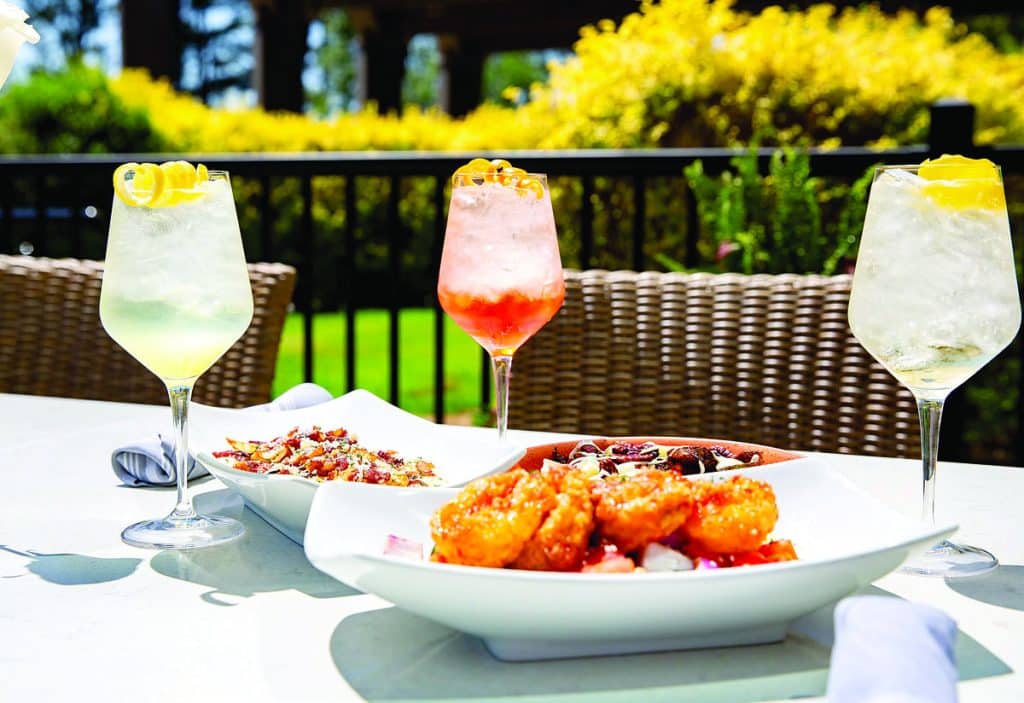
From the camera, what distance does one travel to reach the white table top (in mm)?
773

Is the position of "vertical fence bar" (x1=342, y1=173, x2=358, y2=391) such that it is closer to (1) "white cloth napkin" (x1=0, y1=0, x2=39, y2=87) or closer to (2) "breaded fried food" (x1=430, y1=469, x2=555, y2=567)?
(1) "white cloth napkin" (x1=0, y1=0, x2=39, y2=87)

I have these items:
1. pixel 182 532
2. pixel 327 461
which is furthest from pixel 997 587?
pixel 182 532

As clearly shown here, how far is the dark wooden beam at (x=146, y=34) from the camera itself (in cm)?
958

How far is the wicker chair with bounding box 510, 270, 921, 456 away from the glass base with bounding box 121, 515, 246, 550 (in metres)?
1.19

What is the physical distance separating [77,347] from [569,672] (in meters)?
2.01

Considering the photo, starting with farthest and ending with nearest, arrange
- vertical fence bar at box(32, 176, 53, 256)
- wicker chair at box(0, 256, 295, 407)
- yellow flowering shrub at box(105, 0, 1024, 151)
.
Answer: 1. yellow flowering shrub at box(105, 0, 1024, 151)
2. vertical fence bar at box(32, 176, 53, 256)
3. wicker chair at box(0, 256, 295, 407)

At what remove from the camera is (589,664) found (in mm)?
804

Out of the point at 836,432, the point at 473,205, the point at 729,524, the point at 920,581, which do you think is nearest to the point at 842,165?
the point at 836,432

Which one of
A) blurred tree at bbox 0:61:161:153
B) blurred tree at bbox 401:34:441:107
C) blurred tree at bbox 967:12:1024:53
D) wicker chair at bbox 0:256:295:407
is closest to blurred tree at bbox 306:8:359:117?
blurred tree at bbox 401:34:441:107

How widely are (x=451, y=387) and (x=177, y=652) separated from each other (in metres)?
5.80

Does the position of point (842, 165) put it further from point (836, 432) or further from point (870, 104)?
point (870, 104)

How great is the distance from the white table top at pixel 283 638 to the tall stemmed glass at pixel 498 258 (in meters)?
0.37

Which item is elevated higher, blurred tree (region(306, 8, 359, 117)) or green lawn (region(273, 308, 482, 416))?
blurred tree (region(306, 8, 359, 117))

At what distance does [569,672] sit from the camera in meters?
0.79
